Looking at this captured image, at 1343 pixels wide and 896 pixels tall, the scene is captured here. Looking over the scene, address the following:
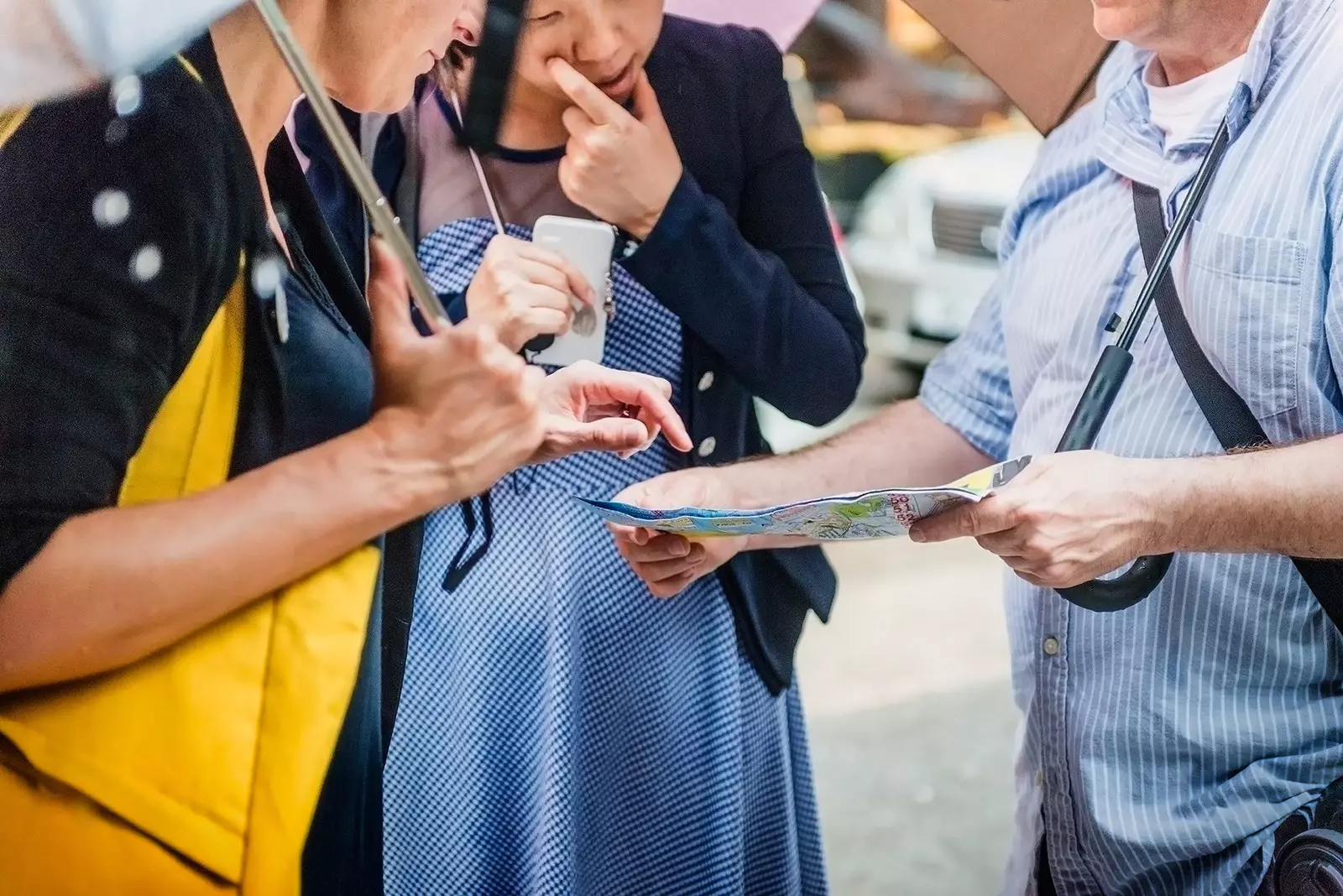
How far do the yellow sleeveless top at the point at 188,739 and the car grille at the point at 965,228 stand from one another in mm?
1113

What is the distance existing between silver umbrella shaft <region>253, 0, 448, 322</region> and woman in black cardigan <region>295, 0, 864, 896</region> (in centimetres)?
7

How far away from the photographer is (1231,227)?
A: 3.47ft

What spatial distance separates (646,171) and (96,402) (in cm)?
46

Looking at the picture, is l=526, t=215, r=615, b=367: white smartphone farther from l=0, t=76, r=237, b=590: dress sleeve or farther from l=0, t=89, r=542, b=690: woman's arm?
l=0, t=76, r=237, b=590: dress sleeve

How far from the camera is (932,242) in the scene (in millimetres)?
1718

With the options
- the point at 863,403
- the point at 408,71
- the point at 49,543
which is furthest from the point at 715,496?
the point at 49,543

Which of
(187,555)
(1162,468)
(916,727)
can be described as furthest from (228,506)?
(916,727)

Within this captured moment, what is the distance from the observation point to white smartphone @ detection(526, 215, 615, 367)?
0.99 meters

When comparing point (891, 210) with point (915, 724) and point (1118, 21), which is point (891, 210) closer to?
point (1118, 21)

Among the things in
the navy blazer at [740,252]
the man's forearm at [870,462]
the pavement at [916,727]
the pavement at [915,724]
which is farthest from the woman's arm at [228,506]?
the pavement at [916,727]

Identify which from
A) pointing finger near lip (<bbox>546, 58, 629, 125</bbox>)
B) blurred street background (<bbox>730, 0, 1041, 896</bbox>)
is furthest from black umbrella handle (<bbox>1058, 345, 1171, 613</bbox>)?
pointing finger near lip (<bbox>546, 58, 629, 125</bbox>)

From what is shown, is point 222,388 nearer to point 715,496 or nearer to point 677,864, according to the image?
point 715,496

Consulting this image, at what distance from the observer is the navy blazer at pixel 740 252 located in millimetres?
1022

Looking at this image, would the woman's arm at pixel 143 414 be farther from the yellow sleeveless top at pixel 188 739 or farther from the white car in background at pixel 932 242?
the white car in background at pixel 932 242
